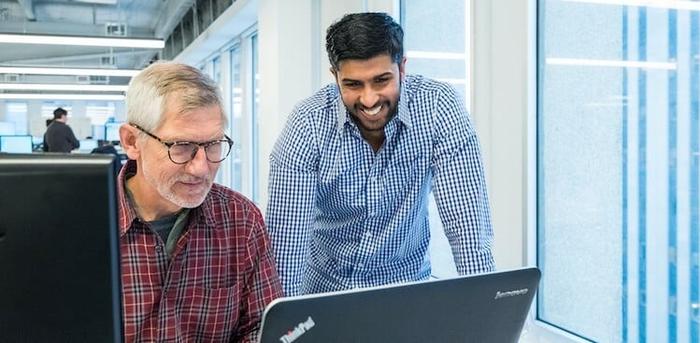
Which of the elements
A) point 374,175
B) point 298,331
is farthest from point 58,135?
point 298,331

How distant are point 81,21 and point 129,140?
9.14 m

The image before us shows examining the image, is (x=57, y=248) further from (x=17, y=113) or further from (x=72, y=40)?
(x=17, y=113)

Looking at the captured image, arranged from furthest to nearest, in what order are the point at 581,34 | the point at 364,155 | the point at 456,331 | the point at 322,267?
the point at 581,34 < the point at 322,267 < the point at 364,155 < the point at 456,331

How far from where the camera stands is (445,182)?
144 centimetres

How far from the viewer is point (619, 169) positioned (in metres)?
1.69

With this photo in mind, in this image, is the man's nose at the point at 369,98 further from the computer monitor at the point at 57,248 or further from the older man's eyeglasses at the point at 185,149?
the computer monitor at the point at 57,248

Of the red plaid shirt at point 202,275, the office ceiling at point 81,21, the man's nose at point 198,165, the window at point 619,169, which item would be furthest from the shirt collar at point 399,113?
the office ceiling at point 81,21

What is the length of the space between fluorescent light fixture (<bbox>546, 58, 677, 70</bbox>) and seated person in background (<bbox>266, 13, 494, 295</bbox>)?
0.48 m

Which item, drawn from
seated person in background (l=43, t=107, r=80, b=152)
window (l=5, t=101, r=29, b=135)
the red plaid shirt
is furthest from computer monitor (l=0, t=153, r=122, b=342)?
window (l=5, t=101, r=29, b=135)

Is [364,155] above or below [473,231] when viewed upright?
above

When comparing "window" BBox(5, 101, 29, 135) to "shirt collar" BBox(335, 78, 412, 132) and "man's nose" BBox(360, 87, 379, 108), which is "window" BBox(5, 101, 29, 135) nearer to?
"shirt collar" BBox(335, 78, 412, 132)

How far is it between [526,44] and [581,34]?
5.8 inches

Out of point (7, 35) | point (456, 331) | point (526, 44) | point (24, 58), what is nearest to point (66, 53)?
point (24, 58)

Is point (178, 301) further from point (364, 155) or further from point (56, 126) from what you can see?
point (56, 126)
